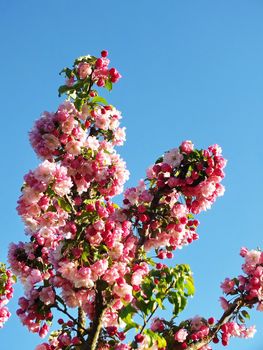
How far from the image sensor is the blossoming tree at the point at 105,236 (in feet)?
19.7

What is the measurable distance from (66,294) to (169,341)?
1466 millimetres

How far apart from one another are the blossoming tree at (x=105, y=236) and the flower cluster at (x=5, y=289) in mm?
2613

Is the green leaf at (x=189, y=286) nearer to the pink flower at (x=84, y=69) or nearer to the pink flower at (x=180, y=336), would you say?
the pink flower at (x=180, y=336)

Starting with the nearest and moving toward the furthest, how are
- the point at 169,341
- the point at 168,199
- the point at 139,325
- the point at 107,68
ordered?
the point at 139,325 < the point at 169,341 < the point at 168,199 < the point at 107,68

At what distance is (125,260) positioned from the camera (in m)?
6.10

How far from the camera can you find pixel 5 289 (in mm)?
9930

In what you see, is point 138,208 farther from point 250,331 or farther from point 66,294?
point 250,331

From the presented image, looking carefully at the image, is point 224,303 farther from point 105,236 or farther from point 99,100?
point 99,100

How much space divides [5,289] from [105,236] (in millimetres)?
4730

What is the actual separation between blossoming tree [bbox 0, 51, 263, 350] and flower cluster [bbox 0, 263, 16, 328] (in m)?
2.61

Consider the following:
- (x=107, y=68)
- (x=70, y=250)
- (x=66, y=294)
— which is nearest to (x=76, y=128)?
(x=107, y=68)

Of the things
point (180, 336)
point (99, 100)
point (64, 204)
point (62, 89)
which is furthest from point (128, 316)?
point (62, 89)

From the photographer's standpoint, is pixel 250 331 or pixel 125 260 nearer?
pixel 125 260

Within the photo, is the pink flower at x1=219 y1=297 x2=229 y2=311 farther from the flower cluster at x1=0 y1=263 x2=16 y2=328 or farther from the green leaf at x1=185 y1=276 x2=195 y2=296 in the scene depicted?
the flower cluster at x1=0 y1=263 x2=16 y2=328
